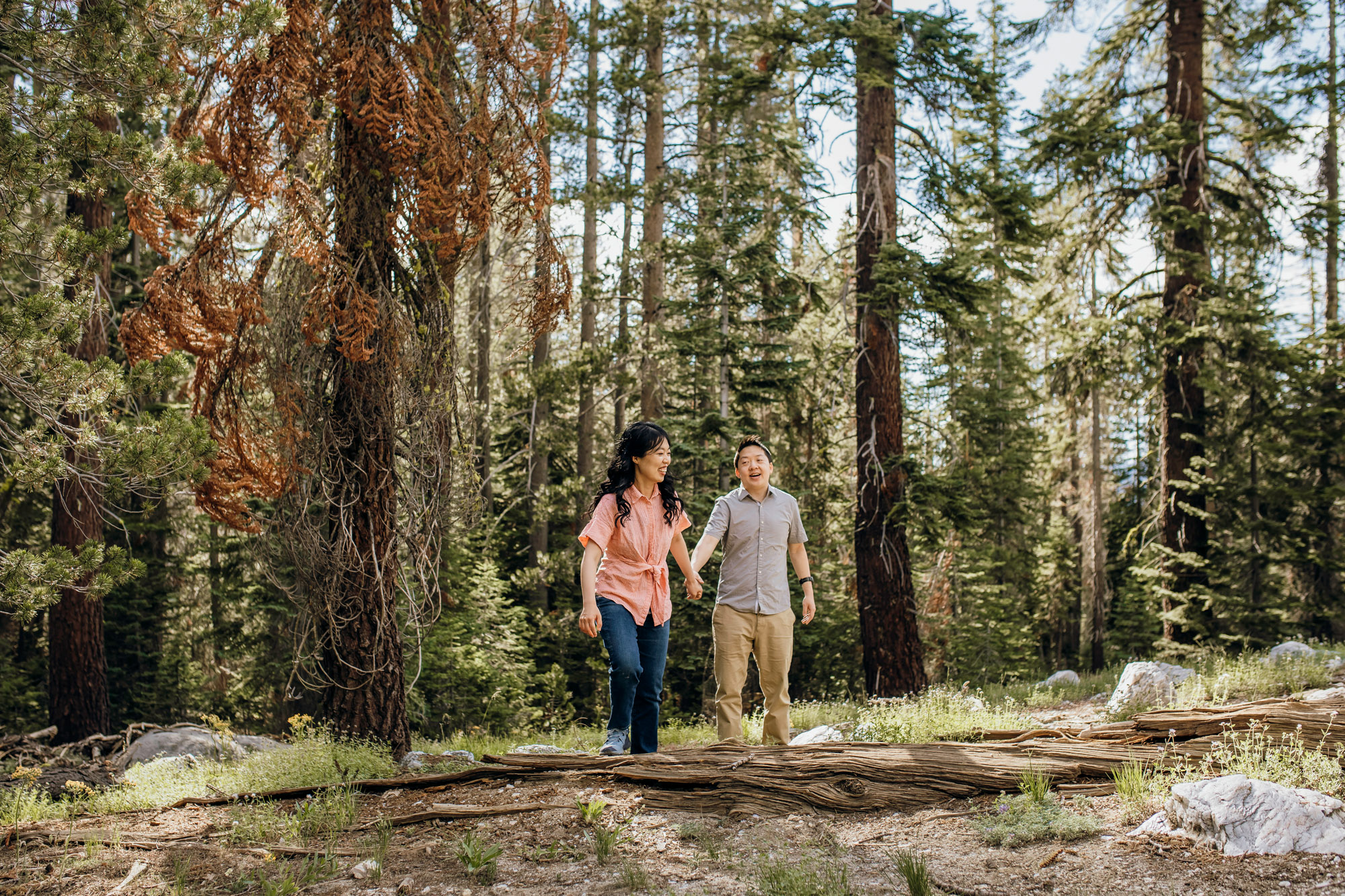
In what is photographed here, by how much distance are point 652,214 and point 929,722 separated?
11.4m

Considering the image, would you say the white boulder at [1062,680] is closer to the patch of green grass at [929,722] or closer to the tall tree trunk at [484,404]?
the patch of green grass at [929,722]

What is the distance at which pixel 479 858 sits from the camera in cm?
358

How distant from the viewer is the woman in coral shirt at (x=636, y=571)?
192 inches

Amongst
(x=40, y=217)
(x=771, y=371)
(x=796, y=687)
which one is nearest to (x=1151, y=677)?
(x=771, y=371)

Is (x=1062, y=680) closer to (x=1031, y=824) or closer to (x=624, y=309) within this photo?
(x=1031, y=824)

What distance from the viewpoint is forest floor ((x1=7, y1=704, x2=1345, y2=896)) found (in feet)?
10.6

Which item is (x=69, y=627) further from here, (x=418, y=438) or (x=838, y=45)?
(x=838, y=45)

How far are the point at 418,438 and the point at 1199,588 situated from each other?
11.1m

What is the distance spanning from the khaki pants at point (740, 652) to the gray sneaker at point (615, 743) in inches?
28.7

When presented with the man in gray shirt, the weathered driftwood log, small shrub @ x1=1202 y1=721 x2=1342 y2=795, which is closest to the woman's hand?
the weathered driftwood log

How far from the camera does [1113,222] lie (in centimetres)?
1289

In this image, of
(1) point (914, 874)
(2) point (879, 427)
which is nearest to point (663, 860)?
(1) point (914, 874)

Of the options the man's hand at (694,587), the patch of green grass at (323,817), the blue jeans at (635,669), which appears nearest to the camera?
the patch of green grass at (323,817)

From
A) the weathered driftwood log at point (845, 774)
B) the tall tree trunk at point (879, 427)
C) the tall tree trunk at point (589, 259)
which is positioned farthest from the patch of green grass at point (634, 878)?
the tall tree trunk at point (589, 259)
